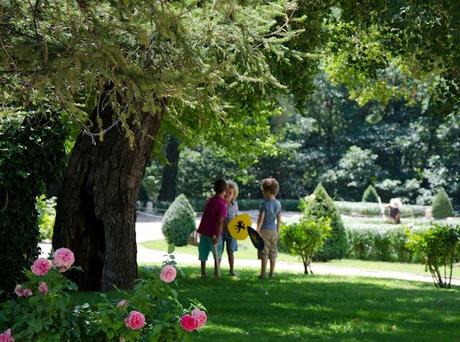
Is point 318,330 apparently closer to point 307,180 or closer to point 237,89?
point 237,89

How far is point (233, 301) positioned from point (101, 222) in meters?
1.82

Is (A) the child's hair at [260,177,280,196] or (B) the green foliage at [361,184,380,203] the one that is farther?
(B) the green foliage at [361,184,380,203]

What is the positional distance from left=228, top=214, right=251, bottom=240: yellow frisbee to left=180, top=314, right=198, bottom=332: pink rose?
8570 mm

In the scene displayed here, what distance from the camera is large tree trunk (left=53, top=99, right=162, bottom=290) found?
431 inches

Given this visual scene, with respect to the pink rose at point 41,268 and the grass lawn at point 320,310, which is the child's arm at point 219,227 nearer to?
the grass lawn at point 320,310

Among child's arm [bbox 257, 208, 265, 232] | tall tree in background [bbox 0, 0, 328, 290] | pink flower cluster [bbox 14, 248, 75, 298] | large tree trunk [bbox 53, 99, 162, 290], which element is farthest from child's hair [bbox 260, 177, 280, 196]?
pink flower cluster [bbox 14, 248, 75, 298]

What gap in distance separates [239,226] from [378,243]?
10186 mm

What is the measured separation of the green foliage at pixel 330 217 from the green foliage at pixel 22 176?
13.4 meters

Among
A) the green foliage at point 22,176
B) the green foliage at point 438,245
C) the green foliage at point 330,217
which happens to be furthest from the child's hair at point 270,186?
the green foliage at point 330,217

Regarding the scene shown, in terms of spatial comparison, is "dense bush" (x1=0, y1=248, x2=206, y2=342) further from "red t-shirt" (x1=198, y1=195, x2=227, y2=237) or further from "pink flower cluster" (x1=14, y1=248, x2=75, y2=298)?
"red t-shirt" (x1=198, y1=195, x2=227, y2=237)

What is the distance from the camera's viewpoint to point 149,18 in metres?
4.99

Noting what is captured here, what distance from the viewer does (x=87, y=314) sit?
555cm

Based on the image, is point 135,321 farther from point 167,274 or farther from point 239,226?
point 239,226

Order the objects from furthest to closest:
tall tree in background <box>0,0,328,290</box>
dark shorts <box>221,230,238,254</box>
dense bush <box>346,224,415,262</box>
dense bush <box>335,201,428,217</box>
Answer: dense bush <box>335,201,428,217</box> → dense bush <box>346,224,415,262</box> → dark shorts <box>221,230,238,254</box> → tall tree in background <box>0,0,328,290</box>
